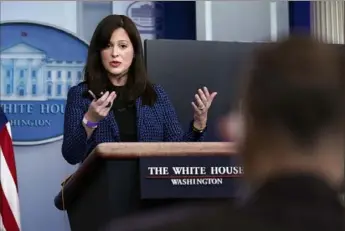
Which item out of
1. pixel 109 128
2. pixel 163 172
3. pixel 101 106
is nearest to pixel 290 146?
pixel 163 172

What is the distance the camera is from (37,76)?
3807mm

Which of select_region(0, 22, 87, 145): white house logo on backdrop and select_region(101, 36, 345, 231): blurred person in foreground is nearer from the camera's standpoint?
select_region(101, 36, 345, 231): blurred person in foreground

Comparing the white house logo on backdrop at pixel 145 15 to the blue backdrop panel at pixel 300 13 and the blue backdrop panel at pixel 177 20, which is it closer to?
the blue backdrop panel at pixel 177 20

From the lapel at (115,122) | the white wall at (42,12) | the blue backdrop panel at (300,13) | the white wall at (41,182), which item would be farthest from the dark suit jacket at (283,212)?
the blue backdrop panel at (300,13)

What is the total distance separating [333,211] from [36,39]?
3.18 m

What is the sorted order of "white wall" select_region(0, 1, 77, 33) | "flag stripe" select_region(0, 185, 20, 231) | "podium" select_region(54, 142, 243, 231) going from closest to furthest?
"podium" select_region(54, 142, 243, 231)
"flag stripe" select_region(0, 185, 20, 231)
"white wall" select_region(0, 1, 77, 33)

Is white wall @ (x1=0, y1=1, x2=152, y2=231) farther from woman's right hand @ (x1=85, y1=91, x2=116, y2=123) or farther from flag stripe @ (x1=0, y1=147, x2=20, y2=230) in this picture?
woman's right hand @ (x1=85, y1=91, x2=116, y2=123)

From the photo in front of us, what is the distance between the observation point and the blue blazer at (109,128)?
2.23 m

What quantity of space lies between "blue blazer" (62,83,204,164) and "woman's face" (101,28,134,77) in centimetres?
12

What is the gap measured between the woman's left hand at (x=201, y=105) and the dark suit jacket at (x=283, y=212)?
1333 millimetres

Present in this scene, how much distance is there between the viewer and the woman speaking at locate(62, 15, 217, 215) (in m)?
2.22

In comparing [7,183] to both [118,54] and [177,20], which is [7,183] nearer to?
[118,54]

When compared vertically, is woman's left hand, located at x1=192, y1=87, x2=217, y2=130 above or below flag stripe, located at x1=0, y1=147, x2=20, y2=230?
above

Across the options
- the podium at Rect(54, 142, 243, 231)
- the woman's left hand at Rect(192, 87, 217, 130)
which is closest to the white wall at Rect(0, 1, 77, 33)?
the woman's left hand at Rect(192, 87, 217, 130)
